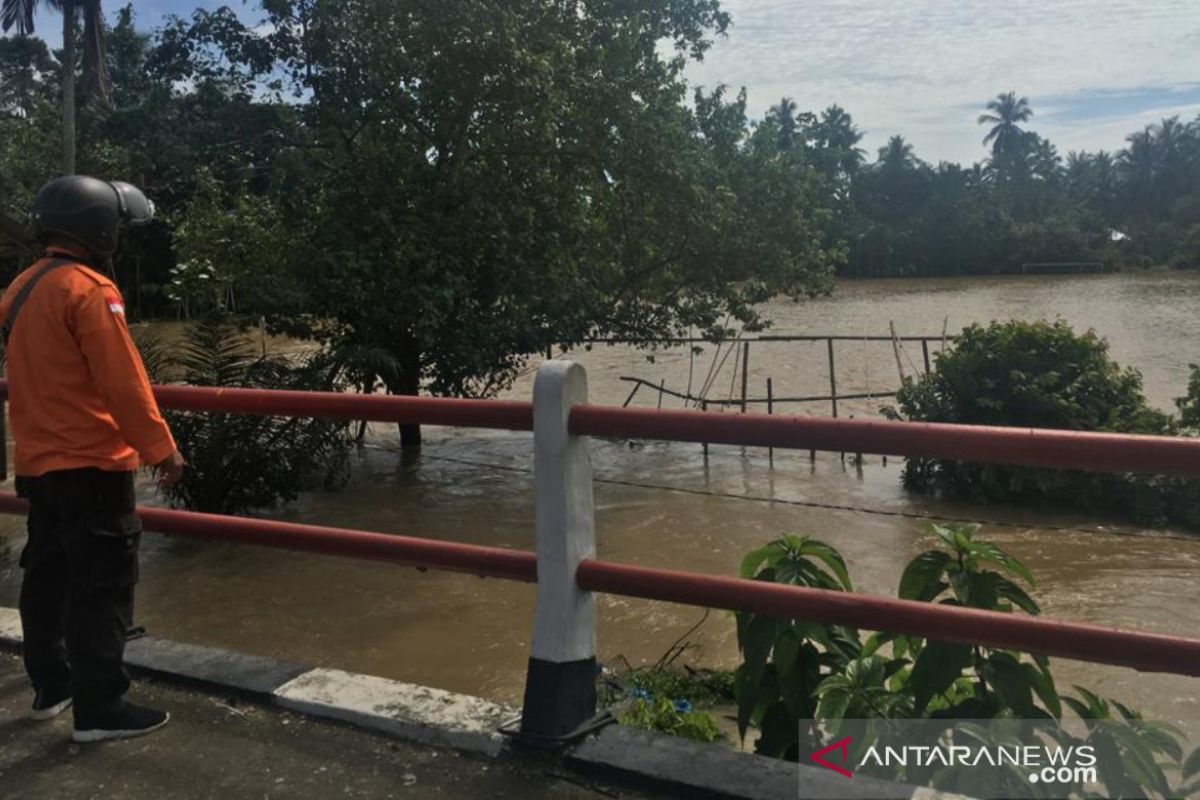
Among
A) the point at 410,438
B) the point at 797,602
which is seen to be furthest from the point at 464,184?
the point at 797,602

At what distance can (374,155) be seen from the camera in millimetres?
11570

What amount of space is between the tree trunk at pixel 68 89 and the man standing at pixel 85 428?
12.1 m

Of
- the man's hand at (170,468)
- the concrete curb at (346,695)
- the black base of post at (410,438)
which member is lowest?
the black base of post at (410,438)

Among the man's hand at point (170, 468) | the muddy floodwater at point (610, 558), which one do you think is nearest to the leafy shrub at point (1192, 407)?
the muddy floodwater at point (610, 558)

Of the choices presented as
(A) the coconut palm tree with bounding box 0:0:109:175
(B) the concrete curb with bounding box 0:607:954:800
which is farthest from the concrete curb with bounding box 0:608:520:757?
(A) the coconut palm tree with bounding box 0:0:109:175

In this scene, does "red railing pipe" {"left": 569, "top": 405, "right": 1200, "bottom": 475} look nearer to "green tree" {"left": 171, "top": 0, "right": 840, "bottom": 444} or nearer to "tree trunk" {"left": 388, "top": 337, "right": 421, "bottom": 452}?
"green tree" {"left": 171, "top": 0, "right": 840, "bottom": 444}

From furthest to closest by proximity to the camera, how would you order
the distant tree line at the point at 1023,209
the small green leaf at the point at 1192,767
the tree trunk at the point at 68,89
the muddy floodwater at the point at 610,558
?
the distant tree line at the point at 1023,209 → the tree trunk at the point at 68,89 → the muddy floodwater at the point at 610,558 → the small green leaf at the point at 1192,767

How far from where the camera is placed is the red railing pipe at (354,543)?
296 cm

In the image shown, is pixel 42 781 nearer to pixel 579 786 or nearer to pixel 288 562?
pixel 579 786

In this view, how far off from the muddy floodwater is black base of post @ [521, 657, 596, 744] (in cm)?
295

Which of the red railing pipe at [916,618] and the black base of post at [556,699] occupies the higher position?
the red railing pipe at [916,618]

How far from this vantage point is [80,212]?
299cm

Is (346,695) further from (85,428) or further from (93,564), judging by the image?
(85,428)

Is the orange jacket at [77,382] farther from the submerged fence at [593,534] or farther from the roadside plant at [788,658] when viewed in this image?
the roadside plant at [788,658]
